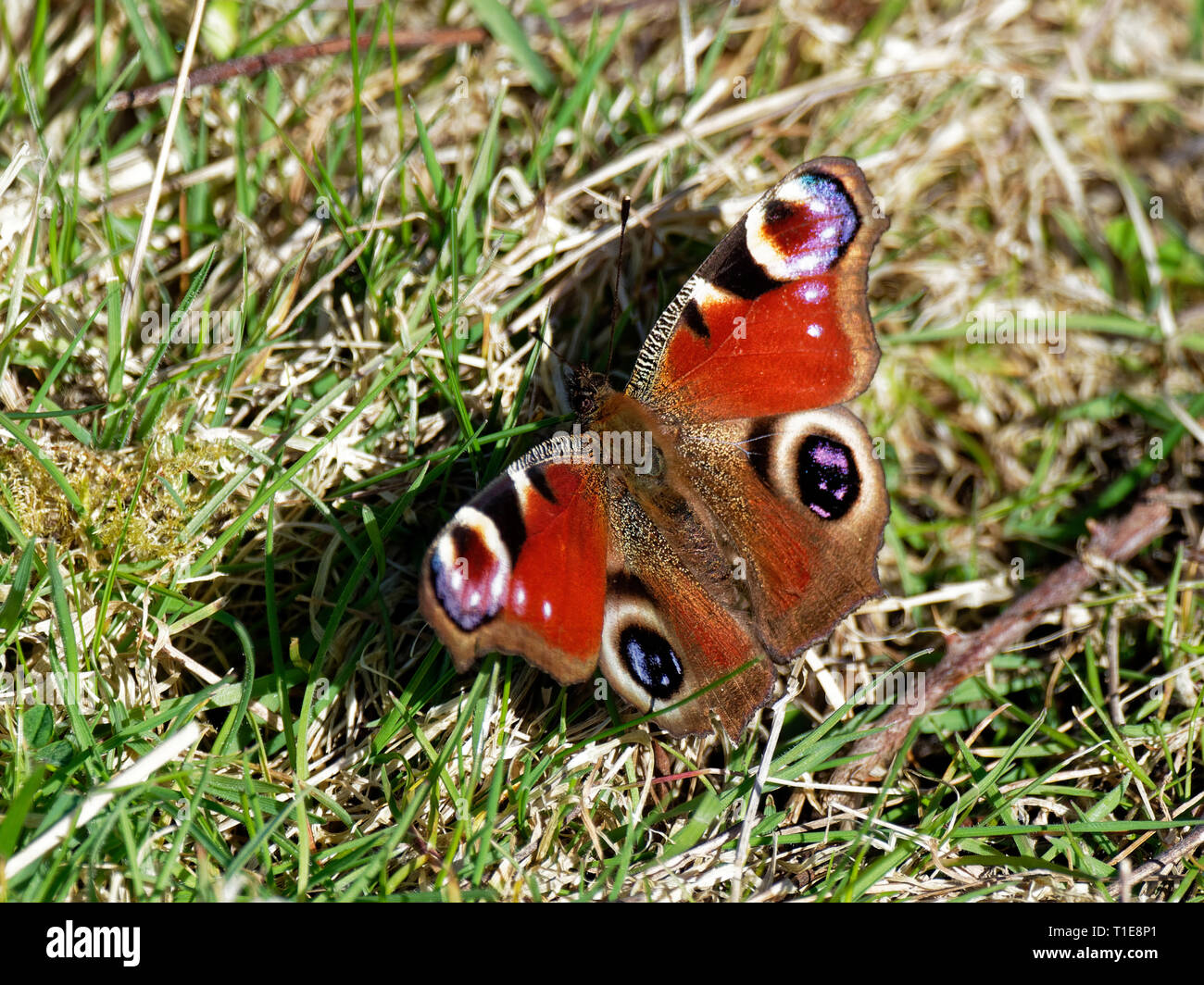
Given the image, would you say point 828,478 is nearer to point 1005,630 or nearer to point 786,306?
point 786,306

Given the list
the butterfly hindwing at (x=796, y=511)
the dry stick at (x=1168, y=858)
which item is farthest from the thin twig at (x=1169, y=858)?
the butterfly hindwing at (x=796, y=511)

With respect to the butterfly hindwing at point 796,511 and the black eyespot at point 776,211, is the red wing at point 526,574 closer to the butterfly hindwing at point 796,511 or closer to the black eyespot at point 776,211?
the butterfly hindwing at point 796,511

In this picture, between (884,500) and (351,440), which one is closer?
(884,500)

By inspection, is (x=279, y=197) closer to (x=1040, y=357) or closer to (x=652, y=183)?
(x=652, y=183)

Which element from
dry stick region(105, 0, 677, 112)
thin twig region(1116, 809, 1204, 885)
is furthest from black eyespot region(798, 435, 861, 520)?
dry stick region(105, 0, 677, 112)

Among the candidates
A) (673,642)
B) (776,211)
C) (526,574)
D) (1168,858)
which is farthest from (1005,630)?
(526,574)

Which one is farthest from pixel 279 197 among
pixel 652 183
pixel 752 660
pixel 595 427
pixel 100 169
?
pixel 752 660
